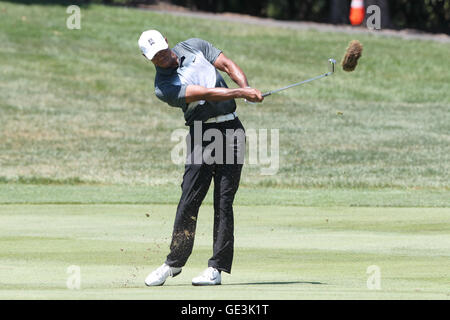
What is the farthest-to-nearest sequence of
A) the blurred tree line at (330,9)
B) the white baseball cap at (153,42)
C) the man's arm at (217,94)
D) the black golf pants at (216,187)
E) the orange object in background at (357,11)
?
the blurred tree line at (330,9)
the orange object in background at (357,11)
the black golf pants at (216,187)
the white baseball cap at (153,42)
the man's arm at (217,94)

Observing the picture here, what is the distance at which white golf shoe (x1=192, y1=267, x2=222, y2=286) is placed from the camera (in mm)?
8164

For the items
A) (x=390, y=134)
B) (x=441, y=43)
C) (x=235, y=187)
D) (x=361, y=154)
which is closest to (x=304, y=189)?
(x=361, y=154)

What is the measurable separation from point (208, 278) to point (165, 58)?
1.77 metres

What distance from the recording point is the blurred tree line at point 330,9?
37.2 metres

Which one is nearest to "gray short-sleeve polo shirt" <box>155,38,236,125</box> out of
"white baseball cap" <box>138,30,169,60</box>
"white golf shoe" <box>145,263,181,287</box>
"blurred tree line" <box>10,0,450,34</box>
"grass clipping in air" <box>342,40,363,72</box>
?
"white baseball cap" <box>138,30,169,60</box>

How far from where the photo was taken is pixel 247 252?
9930 mm

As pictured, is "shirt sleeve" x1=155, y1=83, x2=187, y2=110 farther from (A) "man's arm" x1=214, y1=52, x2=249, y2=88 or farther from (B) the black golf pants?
(A) "man's arm" x1=214, y1=52, x2=249, y2=88

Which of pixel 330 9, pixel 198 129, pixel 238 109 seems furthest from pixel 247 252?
pixel 330 9

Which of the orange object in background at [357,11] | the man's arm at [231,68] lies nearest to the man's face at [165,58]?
the man's arm at [231,68]

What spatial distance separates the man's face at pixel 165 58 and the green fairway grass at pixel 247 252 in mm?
1737

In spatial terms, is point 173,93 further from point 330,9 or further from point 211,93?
point 330,9

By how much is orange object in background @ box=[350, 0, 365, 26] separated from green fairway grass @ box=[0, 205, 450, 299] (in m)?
19.0

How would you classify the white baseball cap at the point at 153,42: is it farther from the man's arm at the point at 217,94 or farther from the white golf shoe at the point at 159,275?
the white golf shoe at the point at 159,275
